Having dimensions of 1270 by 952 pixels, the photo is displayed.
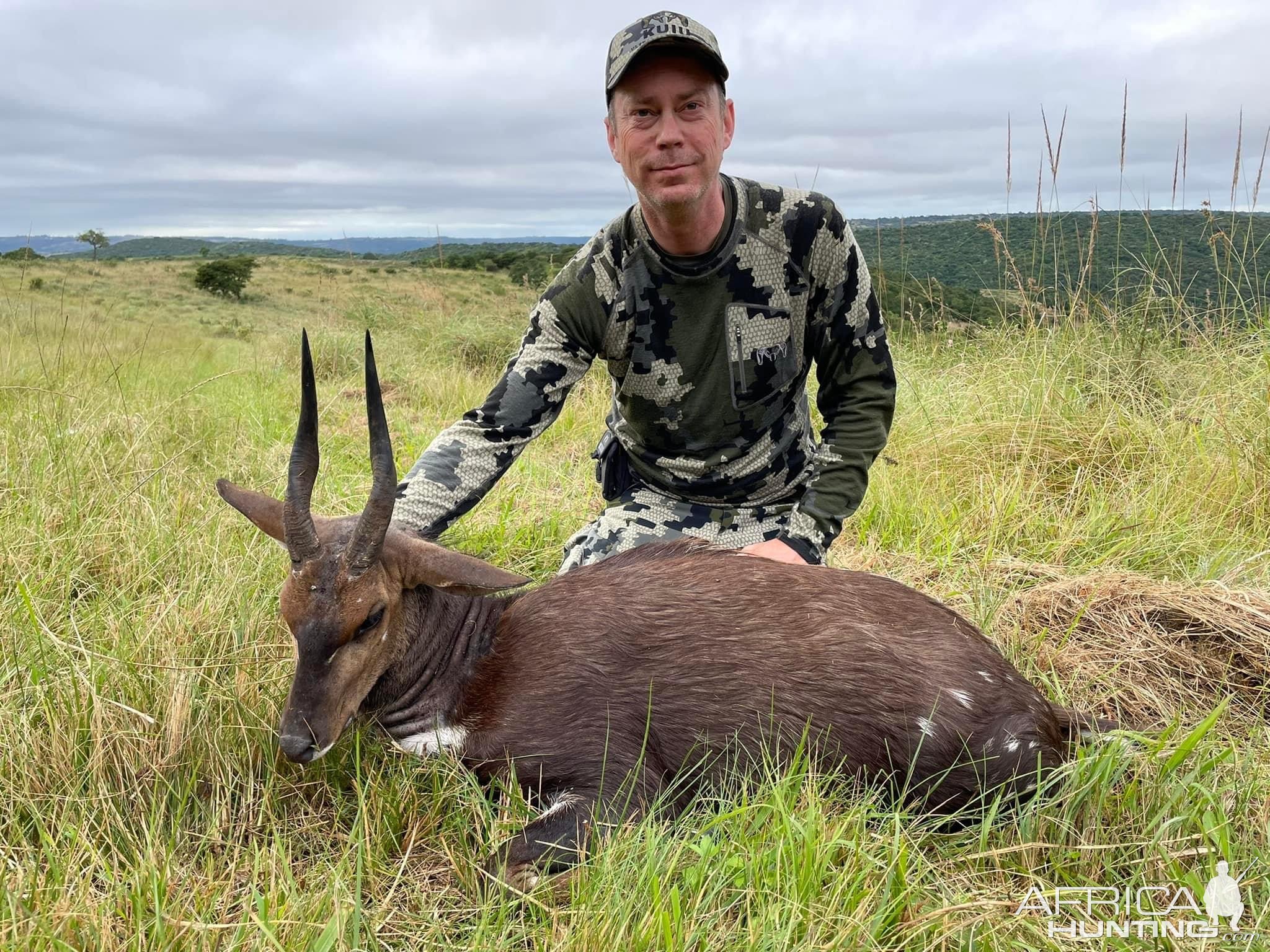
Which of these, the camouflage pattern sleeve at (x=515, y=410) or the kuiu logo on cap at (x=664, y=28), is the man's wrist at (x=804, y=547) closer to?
the camouflage pattern sleeve at (x=515, y=410)

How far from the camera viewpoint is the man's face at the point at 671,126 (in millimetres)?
3816

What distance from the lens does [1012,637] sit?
12.7ft

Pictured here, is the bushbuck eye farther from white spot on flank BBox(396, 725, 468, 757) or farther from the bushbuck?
white spot on flank BBox(396, 725, 468, 757)

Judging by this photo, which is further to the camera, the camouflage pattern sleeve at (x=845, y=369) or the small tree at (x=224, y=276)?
the small tree at (x=224, y=276)

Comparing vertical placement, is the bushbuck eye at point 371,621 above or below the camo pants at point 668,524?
above

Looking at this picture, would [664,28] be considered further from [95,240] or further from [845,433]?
[95,240]

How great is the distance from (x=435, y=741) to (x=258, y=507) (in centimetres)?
97

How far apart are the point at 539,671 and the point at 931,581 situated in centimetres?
234

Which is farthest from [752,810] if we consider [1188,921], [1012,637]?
[1012,637]

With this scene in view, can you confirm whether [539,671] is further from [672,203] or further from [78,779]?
[672,203]

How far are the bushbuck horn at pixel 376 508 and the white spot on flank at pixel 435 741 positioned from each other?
24.0 inches

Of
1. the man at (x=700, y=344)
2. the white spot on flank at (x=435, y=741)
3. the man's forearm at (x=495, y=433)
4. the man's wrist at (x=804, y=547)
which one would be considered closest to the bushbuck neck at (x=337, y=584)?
the white spot on flank at (x=435, y=741)

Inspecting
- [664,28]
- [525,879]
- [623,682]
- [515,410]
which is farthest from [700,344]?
[525,879]

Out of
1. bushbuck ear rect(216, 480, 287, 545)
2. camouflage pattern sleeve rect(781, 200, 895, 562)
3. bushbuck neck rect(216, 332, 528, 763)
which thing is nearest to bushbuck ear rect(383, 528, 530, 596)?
bushbuck neck rect(216, 332, 528, 763)
